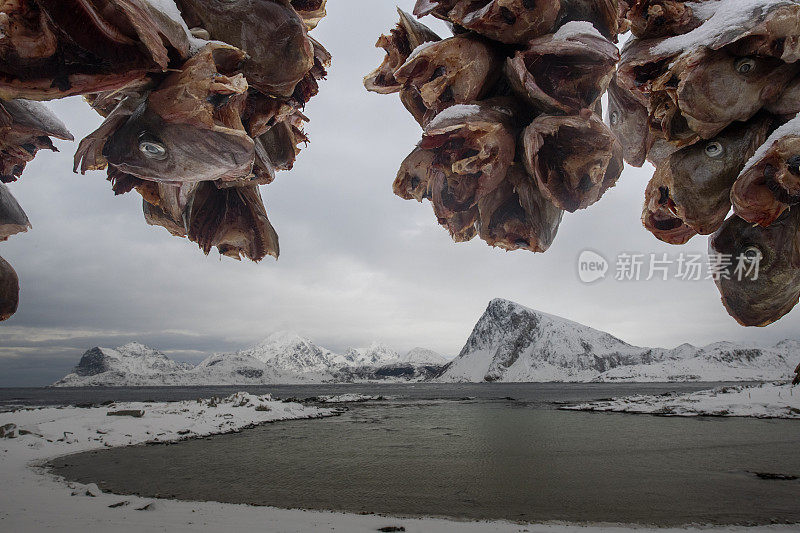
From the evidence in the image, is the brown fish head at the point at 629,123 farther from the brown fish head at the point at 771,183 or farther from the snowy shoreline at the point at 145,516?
the snowy shoreline at the point at 145,516

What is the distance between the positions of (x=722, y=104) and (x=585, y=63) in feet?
1.38

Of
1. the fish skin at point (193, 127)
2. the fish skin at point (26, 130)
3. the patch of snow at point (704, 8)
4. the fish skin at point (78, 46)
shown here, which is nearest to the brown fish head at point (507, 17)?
the patch of snow at point (704, 8)

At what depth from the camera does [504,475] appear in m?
6.65

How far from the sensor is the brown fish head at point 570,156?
4.39ft

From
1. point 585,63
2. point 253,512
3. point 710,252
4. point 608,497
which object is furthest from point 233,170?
point 608,497

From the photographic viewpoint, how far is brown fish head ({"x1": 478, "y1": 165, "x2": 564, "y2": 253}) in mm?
1558

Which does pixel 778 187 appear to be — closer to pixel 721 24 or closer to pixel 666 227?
pixel 666 227

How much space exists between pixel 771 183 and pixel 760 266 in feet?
1.47

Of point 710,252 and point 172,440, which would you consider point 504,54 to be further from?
point 172,440

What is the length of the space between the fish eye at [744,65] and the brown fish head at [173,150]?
1.40 m

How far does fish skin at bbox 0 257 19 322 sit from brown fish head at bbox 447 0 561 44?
172 cm

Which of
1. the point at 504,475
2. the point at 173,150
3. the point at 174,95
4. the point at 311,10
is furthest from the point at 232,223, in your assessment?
the point at 504,475

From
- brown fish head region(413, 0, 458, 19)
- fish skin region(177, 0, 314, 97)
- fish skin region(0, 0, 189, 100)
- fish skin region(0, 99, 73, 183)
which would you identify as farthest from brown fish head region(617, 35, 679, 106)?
fish skin region(0, 99, 73, 183)

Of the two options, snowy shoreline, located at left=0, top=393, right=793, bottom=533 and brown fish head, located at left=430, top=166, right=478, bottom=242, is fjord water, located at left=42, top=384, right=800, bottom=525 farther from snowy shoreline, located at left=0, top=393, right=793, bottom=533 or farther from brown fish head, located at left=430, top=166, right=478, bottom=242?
brown fish head, located at left=430, top=166, right=478, bottom=242
